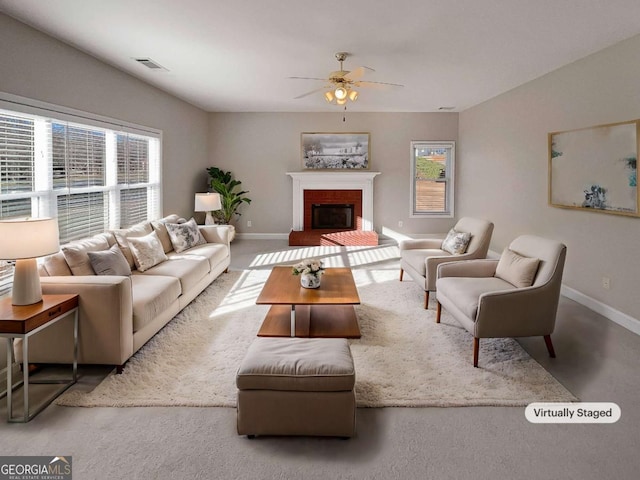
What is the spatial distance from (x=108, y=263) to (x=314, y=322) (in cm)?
184

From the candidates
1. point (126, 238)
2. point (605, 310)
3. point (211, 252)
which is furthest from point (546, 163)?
point (126, 238)

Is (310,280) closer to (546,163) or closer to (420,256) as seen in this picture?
(420,256)

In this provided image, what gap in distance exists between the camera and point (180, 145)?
7469 millimetres

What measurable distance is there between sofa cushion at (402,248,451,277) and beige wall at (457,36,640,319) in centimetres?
144

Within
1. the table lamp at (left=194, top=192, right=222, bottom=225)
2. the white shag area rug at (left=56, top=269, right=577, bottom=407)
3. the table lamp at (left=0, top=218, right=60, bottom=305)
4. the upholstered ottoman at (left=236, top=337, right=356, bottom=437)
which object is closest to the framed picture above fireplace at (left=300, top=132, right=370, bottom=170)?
the table lamp at (left=194, top=192, right=222, bottom=225)

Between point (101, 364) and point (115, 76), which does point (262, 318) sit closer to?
point (101, 364)

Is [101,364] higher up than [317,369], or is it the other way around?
[317,369]

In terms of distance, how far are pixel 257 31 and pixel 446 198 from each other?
6146 millimetres

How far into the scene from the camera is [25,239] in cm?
274

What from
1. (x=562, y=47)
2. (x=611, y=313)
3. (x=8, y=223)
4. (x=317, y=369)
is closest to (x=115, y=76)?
(x=8, y=223)

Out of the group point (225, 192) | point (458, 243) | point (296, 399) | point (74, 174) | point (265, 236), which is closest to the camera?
point (296, 399)

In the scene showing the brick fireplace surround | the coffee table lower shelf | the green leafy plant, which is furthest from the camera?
the brick fireplace surround

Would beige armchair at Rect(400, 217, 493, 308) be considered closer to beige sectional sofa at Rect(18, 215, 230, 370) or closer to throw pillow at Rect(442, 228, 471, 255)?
throw pillow at Rect(442, 228, 471, 255)

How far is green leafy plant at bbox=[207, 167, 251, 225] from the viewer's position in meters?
8.53
